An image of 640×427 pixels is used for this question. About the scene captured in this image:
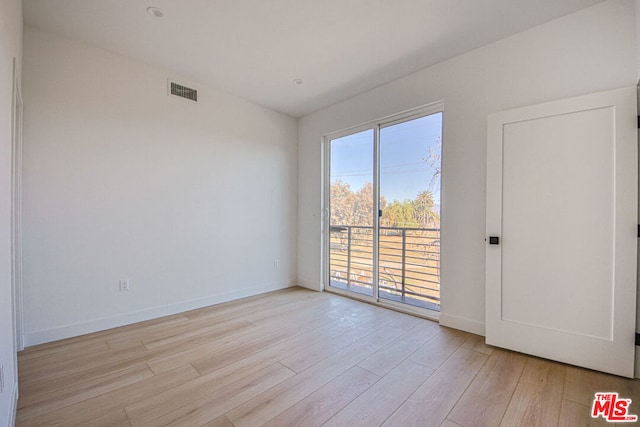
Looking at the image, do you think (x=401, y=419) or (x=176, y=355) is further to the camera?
(x=176, y=355)

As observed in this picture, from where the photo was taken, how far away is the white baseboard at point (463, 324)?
2.59 m

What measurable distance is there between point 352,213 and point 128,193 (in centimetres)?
264

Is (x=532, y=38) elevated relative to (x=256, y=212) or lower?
elevated

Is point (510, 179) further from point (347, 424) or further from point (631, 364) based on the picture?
point (347, 424)

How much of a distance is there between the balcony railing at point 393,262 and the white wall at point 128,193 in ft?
3.76

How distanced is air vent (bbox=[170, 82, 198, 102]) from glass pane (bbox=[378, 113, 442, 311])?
2334 millimetres

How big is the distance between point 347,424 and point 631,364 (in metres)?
2.00

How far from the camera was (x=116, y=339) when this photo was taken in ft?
8.18

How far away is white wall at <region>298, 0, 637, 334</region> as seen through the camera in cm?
204

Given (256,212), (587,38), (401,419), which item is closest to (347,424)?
(401,419)

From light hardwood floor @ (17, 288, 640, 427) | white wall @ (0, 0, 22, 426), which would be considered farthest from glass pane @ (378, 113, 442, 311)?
white wall @ (0, 0, 22, 426)

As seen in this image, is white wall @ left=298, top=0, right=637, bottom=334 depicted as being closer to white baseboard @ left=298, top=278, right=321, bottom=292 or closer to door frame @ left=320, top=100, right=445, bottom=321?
Result: door frame @ left=320, top=100, right=445, bottom=321

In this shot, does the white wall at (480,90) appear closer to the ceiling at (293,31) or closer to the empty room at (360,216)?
the empty room at (360,216)

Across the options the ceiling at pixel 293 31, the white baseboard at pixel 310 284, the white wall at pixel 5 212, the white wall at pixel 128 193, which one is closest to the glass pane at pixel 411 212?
the ceiling at pixel 293 31
